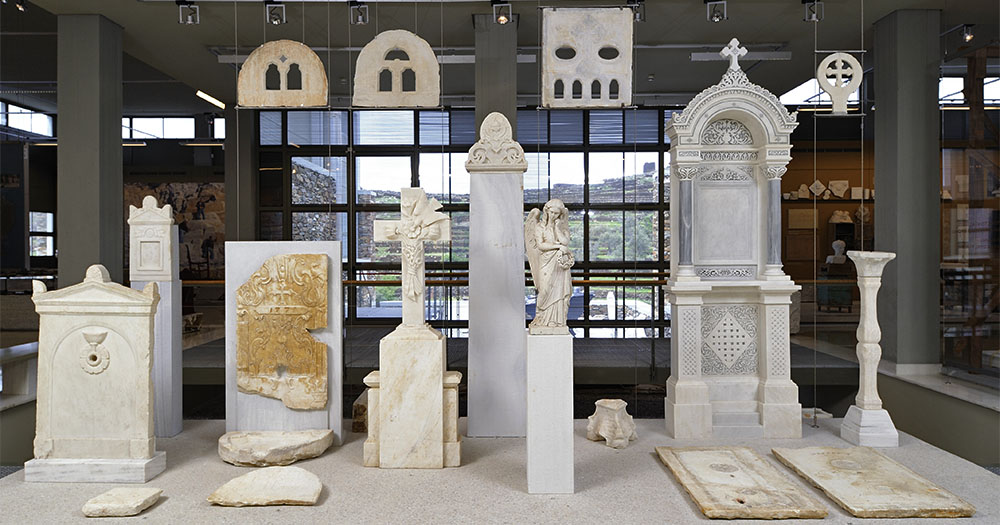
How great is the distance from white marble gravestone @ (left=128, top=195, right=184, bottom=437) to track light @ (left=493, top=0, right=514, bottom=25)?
344cm

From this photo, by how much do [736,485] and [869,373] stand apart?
1.59 meters

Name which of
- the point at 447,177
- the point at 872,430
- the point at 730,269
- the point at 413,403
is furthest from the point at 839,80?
the point at 447,177

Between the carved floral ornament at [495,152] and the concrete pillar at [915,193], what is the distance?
14.3ft

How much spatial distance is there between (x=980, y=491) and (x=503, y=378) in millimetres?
2852

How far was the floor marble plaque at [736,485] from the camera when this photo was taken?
303 cm

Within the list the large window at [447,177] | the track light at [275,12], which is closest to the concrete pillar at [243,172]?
the large window at [447,177]

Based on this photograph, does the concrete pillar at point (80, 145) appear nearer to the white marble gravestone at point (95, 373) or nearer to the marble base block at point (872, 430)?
the white marble gravestone at point (95, 373)

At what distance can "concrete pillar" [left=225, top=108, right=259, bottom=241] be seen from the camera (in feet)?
32.1

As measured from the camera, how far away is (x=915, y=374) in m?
6.09

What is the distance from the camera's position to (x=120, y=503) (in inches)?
122

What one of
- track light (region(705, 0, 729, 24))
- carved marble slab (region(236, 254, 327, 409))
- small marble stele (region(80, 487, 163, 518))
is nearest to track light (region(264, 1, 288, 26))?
carved marble slab (region(236, 254, 327, 409))

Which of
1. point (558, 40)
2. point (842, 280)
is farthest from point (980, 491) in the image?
point (842, 280)

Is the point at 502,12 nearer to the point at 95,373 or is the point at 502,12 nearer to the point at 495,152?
the point at 495,152

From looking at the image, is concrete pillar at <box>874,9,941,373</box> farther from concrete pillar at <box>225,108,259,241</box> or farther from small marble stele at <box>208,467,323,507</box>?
concrete pillar at <box>225,108,259,241</box>
